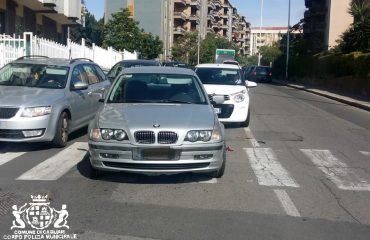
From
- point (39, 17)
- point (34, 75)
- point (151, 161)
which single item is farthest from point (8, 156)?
point (39, 17)

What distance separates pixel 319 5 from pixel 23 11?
4770 centimetres

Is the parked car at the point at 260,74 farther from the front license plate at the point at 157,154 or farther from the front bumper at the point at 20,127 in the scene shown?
the front license plate at the point at 157,154

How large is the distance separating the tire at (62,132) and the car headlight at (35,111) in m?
0.37

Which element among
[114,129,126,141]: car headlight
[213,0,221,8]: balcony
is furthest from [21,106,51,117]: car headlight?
[213,0,221,8]: balcony

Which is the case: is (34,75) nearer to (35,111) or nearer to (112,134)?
(35,111)

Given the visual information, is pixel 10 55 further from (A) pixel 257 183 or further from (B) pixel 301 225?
(B) pixel 301 225

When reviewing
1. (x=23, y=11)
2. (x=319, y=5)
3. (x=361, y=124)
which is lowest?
(x=361, y=124)

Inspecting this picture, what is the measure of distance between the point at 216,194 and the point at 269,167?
2021mm

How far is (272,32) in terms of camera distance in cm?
18738

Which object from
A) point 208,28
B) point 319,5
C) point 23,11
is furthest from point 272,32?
point 23,11

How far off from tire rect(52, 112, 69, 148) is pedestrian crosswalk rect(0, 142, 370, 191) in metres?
0.16

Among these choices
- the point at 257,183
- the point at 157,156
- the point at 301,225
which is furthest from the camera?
the point at 257,183

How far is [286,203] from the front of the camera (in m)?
6.29

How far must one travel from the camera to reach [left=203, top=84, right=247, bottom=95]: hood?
500 inches
